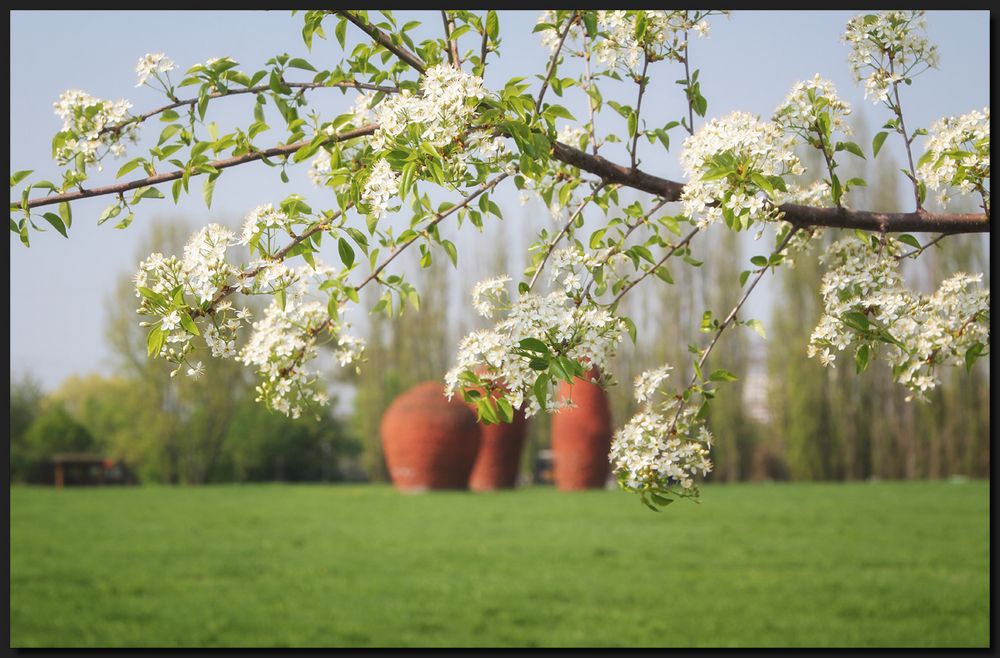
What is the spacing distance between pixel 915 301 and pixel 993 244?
569 mm

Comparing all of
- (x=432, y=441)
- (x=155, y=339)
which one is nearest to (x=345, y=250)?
(x=155, y=339)

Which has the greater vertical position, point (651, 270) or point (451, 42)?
point (451, 42)

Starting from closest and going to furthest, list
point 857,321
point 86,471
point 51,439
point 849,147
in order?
point 857,321, point 849,147, point 51,439, point 86,471

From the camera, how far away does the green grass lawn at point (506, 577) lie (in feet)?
16.7

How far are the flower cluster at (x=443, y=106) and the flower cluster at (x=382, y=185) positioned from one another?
6 cm

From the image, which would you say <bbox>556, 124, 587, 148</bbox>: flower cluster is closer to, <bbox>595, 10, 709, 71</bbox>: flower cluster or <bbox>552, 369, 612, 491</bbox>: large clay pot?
<bbox>595, 10, 709, 71</bbox>: flower cluster

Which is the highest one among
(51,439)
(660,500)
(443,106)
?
(443,106)

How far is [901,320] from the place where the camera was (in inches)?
77.8

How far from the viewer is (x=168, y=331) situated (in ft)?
5.74

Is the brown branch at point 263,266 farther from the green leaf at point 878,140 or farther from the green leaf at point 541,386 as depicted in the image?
the green leaf at point 878,140

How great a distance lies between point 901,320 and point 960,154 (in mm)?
432

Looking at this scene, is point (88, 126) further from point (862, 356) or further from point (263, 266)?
point (862, 356)

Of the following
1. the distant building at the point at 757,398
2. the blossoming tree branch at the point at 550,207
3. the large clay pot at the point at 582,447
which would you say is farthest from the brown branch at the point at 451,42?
the distant building at the point at 757,398

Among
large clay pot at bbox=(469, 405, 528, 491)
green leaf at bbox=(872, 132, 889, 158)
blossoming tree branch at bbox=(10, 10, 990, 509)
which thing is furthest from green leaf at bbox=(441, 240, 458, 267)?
large clay pot at bbox=(469, 405, 528, 491)
